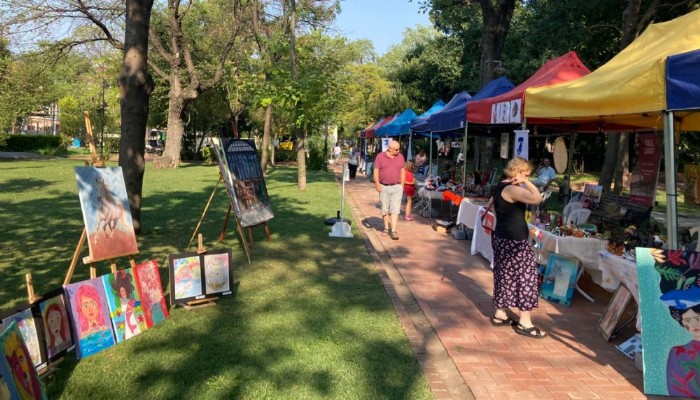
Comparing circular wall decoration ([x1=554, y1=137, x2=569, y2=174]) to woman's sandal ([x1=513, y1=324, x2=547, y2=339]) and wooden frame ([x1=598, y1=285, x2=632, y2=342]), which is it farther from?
woman's sandal ([x1=513, y1=324, x2=547, y2=339])

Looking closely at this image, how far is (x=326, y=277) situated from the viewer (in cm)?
671

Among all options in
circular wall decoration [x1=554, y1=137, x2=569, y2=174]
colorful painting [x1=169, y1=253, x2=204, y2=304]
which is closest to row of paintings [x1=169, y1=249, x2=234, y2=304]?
colorful painting [x1=169, y1=253, x2=204, y2=304]

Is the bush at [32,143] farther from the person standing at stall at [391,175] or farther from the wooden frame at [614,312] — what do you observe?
the wooden frame at [614,312]

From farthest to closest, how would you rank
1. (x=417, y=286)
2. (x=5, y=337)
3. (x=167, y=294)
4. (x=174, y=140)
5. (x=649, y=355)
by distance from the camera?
1. (x=174, y=140)
2. (x=417, y=286)
3. (x=167, y=294)
4. (x=649, y=355)
5. (x=5, y=337)

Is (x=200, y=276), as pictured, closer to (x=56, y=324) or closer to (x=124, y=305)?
(x=124, y=305)

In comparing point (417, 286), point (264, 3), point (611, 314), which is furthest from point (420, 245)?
point (264, 3)

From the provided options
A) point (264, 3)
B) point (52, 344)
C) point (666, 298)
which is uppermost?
point (264, 3)

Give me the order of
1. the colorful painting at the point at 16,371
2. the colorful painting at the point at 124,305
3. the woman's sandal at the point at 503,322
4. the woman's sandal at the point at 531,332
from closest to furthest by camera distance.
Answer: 1. the colorful painting at the point at 16,371
2. the colorful painting at the point at 124,305
3. the woman's sandal at the point at 531,332
4. the woman's sandal at the point at 503,322

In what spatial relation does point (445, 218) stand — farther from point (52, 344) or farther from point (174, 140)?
point (174, 140)

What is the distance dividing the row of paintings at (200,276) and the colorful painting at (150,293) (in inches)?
7.7

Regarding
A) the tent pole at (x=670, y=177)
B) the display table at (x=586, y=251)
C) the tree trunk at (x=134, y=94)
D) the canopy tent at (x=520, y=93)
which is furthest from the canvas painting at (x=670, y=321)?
the tree trunk at (x=134, y=94)

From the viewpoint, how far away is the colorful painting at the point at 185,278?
5.13m

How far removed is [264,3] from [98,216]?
809 inches

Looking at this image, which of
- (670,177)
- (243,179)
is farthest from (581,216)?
(243,179)
